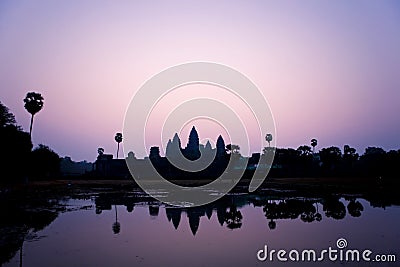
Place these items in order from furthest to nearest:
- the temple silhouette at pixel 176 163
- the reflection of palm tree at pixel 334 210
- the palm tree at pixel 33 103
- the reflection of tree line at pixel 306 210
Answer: the temple silhouette at pixel 176 163
the palm tree at pixel 33 103
the reflection of palm tree at pixel 334 210
the reflection of tree line at pixel 306 210

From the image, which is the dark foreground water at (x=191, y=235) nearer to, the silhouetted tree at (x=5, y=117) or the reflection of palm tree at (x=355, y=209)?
the reflection of palm tree at (x=355, y=209)

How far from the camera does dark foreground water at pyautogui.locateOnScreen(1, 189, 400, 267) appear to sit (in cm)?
1495

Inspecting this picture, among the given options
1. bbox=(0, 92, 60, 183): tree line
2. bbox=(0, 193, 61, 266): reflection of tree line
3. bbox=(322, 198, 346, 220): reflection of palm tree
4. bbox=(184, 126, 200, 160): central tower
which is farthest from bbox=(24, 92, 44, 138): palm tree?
bbox=(184, 126, 200, 160): central tower

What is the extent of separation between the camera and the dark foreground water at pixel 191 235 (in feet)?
49.0


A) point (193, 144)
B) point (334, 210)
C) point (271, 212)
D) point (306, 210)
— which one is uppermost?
point (193, 144)

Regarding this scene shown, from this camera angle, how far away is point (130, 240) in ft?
62.6

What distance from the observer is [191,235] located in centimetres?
2056

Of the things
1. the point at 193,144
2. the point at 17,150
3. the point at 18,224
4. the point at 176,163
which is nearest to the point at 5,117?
the point at 17,150

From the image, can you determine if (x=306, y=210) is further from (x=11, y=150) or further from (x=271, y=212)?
(x=11, y=150)

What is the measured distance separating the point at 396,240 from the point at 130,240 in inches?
523

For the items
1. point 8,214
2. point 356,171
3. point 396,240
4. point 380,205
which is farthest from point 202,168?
point 396,240

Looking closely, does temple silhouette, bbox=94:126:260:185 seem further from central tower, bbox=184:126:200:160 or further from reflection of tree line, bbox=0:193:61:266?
reflection of tree line, bbox=0:193:61:266

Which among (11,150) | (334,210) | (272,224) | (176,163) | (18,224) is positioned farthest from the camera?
(176,163)

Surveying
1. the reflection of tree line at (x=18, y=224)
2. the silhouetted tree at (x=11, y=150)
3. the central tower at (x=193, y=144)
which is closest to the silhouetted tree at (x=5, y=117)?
the silhouetted tree at (x=11, y=150)
